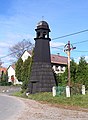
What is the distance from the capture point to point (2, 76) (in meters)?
77.1

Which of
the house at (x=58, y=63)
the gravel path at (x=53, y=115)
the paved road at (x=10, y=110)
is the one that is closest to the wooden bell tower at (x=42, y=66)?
the paved road at (x=10, y=110)

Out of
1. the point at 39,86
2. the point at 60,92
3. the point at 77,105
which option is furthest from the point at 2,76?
the point at 77,105

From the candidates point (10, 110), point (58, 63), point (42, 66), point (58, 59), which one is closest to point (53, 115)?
point (10, 110)

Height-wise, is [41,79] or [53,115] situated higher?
[41,79]

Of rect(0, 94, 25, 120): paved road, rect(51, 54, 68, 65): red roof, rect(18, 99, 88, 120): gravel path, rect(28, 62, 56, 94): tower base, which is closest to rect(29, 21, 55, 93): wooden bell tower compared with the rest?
rect(28, 62, 56, 94): tower base

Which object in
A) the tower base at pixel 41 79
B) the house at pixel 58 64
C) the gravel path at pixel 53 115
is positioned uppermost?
the house at pixel 58 64

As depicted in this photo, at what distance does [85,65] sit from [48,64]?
6.14 metres

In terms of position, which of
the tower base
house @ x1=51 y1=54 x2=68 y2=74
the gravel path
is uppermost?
house @ x1=51 y1=54 x2=68 y2=74

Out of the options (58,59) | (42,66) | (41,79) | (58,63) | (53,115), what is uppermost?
(58,59)

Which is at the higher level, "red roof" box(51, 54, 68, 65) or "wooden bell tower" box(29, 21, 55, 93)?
"red roof" box(51, 54, 68, 65)

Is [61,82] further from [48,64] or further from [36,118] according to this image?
[36,118]

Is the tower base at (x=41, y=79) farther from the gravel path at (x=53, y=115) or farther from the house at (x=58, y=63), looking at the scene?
the house at (x=58, y=63)

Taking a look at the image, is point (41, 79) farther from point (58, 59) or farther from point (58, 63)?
point (58, 59)

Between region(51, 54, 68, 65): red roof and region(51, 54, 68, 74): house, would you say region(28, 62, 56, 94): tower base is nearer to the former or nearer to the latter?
region(51, 54, 68, 74): house
